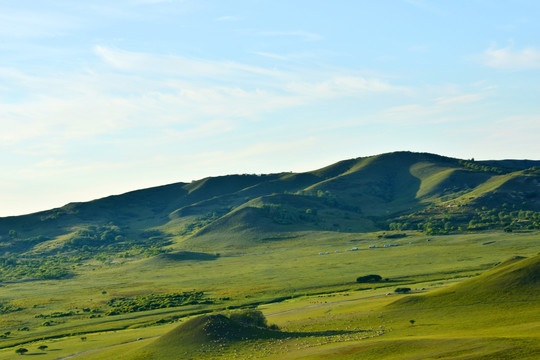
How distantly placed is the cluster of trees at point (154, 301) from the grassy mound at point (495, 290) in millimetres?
57497

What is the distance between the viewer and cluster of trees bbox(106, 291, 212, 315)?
13438 centimetres

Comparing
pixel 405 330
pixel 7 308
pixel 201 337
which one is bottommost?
pixel 405 330

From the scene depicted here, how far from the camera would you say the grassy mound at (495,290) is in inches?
3324

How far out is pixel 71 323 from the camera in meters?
121

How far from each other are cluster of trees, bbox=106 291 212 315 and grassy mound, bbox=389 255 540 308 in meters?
57.5

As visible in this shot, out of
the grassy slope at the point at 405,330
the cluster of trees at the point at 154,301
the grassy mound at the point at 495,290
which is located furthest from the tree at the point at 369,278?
the grassy mound at the point at 495,290

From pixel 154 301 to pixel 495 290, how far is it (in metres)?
83.5

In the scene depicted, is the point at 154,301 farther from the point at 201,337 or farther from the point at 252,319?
the point at 201,337

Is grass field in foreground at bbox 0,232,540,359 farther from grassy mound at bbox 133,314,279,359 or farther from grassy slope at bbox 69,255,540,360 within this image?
grassy mound at bbox 133,314,279,359

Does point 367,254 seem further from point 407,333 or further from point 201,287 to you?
point 407,333

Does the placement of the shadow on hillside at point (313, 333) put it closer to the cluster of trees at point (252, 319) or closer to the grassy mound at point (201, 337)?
the grassy mound at point (201, 337)

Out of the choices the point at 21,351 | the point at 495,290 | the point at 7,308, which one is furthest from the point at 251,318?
the point at 7,308

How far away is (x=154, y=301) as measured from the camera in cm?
14350

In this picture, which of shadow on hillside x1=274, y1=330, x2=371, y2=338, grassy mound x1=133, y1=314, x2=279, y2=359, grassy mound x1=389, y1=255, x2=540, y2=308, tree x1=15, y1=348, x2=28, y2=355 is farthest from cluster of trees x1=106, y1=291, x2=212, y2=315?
grassy mound x1=389, y1=255, x2=540, y2=308
